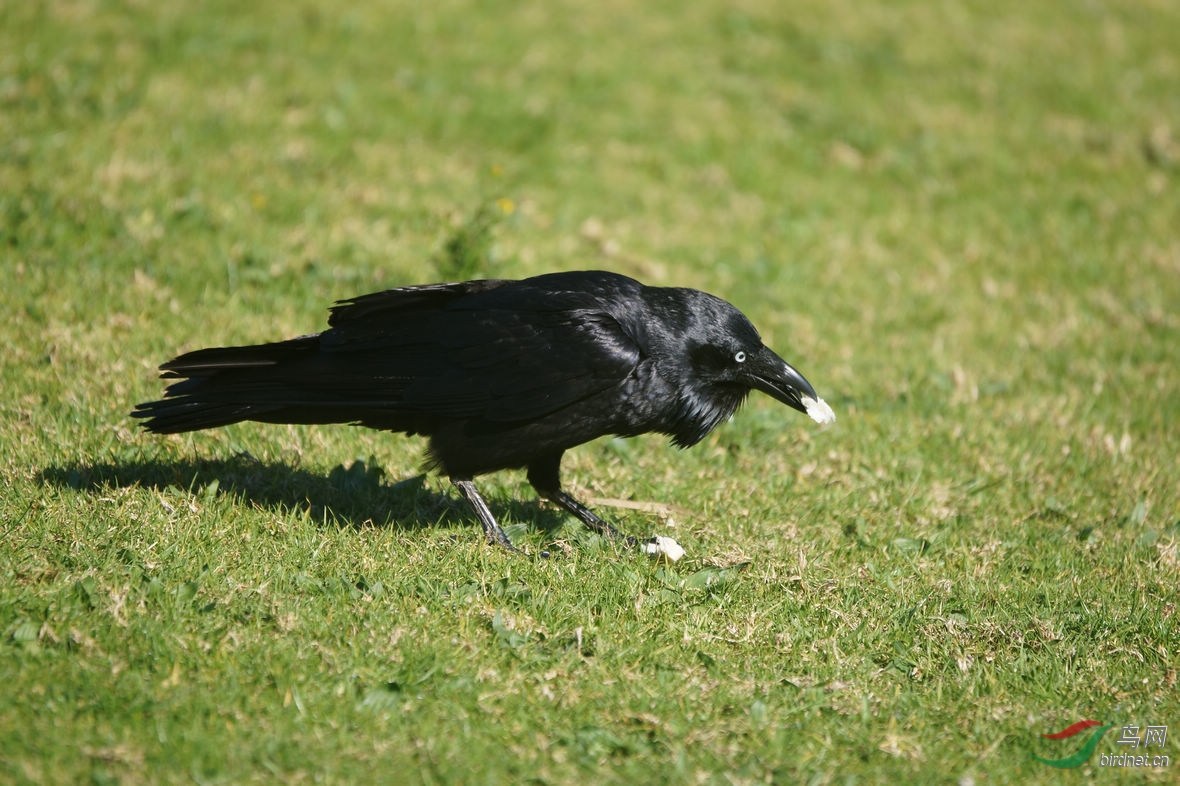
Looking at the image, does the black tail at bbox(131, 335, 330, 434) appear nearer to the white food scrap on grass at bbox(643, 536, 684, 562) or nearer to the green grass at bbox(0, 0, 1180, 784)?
the green grass at bbox(0, 0, 1180, 784)

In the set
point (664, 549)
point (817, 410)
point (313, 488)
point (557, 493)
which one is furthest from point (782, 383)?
point (313, 488)

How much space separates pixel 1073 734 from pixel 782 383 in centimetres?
176

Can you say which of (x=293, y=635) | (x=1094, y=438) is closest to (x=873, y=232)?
(x=1094, y=438)

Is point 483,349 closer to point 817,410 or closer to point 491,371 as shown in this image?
point 491,371

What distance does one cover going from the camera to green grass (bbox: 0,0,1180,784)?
360cm

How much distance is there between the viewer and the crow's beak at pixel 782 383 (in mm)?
4730

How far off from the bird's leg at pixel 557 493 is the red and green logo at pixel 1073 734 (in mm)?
1808

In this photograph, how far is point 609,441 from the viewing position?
588 cm

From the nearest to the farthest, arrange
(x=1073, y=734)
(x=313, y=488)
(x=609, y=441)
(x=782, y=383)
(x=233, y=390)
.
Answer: (x=1073, y=734) → (x=233, y=390) → (x=782, y=383) → (x=313, y=488) → (x=609, y=441)

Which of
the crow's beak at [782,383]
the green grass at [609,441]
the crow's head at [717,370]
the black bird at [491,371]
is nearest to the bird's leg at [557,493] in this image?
the green grass at [609,441]

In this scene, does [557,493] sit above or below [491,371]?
below

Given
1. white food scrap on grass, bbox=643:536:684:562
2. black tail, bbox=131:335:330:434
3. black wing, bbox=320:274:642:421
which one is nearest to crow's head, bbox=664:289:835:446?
black wing, bbox=320:274:642:421

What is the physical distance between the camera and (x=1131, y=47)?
41.3ft

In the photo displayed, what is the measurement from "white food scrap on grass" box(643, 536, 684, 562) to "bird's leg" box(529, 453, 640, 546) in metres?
0.14
